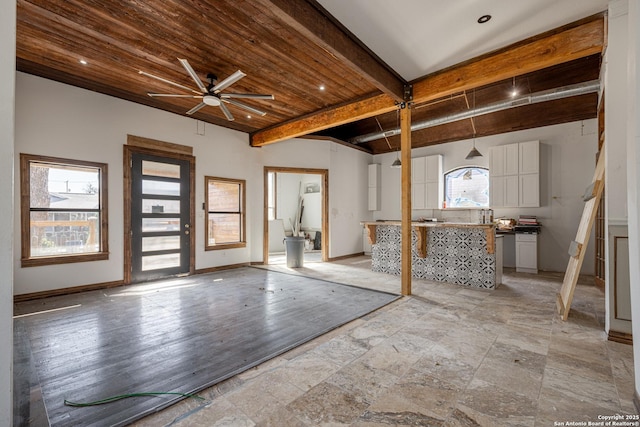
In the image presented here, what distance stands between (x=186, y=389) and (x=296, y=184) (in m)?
9.10

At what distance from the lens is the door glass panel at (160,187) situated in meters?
5.37

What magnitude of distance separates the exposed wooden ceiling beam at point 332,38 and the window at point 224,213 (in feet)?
13.7

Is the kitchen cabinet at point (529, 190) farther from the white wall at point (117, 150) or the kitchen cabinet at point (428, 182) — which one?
the white wall at point (117, 150)

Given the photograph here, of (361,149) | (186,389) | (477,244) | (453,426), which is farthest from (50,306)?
(361,149)

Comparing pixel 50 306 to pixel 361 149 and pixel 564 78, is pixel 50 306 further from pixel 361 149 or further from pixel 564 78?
pixel 564 78

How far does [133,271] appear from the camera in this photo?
203 inches

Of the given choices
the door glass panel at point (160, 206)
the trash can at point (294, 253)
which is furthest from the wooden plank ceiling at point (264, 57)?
the trash can at point (294, 253)

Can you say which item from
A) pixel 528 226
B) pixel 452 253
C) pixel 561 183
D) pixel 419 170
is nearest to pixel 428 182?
pixel 419 170

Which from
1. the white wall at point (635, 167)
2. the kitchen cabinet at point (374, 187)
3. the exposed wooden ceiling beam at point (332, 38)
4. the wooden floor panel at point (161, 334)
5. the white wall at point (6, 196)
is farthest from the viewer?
the kitchen cabinet at point (374, 187)

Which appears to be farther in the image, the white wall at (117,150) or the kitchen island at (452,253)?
the kitchen island at (452,253)

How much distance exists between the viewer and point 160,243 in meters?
5.53

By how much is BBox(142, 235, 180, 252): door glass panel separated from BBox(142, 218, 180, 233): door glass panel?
0.16 metres

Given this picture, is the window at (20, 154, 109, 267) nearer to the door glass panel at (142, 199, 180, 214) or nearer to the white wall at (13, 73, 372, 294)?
the white wall at (13, 73, 372, 294)

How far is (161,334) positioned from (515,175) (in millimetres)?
7180
